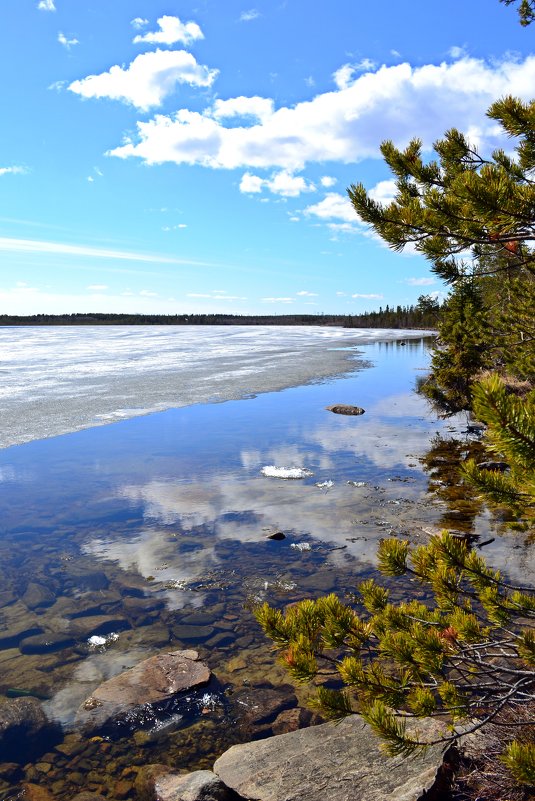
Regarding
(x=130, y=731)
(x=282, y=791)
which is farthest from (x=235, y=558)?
(x=282, y=791)

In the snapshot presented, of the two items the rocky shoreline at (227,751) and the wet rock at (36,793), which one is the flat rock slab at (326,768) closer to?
the rocky shoreline at (227,751)

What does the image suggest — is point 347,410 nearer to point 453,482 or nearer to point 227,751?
point 453,482

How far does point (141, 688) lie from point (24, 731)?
116 cm

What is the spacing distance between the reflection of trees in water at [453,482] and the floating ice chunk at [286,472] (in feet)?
10.4

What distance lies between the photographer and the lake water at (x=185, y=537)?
5.83 meters

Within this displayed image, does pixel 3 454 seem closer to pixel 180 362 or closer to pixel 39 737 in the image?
pixel 39 737

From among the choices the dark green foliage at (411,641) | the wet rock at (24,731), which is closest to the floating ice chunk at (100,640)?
the wet rock at (24,731)

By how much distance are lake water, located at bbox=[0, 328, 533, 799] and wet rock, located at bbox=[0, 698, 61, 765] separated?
112mm

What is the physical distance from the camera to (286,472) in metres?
14.7

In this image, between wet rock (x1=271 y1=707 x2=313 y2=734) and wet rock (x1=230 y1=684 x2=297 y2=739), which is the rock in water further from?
wet rock (x1=271 y1=707 x2=313 y2=734)

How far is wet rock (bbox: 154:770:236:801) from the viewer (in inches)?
174

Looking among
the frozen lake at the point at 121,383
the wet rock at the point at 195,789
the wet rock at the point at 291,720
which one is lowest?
the wet rock at the point at 291,720

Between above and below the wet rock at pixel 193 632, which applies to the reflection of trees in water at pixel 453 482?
above

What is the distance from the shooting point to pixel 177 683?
6.03 metres
